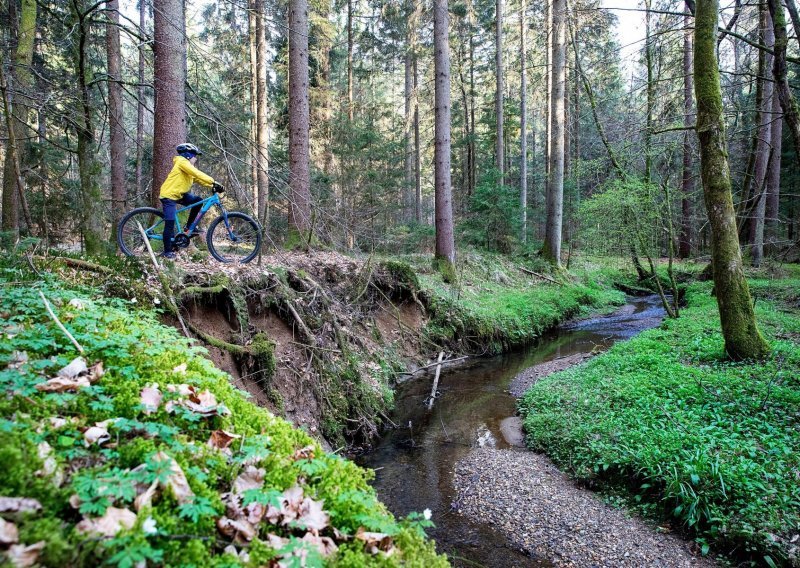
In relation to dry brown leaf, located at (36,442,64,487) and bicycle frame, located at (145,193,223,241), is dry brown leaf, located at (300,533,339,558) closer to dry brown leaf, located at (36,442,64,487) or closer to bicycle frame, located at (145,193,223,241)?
dry brown leaf, located at (36,442,64,487)

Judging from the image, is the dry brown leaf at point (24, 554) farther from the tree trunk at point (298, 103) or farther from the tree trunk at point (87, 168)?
the tree trunk at point (298, 103)

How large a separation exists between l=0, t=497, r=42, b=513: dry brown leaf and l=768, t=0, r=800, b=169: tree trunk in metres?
9.62

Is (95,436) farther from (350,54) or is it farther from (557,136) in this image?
(350,54)

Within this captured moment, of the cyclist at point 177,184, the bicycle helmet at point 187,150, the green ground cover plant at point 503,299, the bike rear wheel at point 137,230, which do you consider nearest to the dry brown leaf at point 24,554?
the bike rear wheel at point 137,230

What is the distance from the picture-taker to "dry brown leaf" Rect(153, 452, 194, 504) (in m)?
1.68

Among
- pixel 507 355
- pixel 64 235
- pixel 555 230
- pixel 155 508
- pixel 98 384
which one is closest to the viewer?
pixel 155 508

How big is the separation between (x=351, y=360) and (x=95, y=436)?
17.5 ft

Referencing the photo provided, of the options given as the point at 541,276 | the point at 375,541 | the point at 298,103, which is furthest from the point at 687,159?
the point at 375,541

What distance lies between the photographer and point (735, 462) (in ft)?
14.2

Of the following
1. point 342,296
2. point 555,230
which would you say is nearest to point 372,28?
point 555,230

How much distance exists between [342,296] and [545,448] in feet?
15.4

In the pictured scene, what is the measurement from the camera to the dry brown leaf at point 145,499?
61.6 inches

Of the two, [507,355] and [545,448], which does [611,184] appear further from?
[545,448]

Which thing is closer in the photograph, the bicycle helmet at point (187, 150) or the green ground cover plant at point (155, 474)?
the green ground cover plant at point (155, 474)
